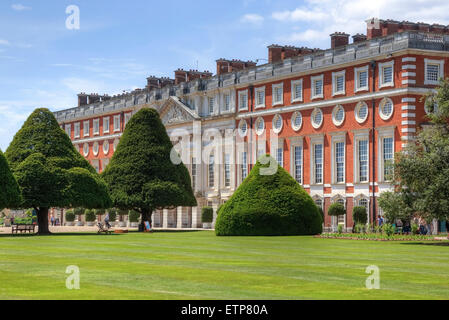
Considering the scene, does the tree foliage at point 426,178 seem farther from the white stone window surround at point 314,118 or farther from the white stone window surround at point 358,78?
the white stone window surround at point 314,118

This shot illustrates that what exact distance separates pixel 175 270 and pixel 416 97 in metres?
40.0

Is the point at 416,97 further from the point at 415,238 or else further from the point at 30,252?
the point at 30,252

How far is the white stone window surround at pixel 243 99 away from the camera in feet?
241

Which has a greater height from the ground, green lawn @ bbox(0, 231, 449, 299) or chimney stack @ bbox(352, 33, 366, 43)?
chimney stack @ bbox(352, 33, 366, 43)

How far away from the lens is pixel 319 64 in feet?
211

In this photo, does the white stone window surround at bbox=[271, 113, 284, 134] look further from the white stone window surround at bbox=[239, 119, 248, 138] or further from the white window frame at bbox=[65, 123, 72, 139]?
the white window frame at bbox=[65, 123, 72, 139]

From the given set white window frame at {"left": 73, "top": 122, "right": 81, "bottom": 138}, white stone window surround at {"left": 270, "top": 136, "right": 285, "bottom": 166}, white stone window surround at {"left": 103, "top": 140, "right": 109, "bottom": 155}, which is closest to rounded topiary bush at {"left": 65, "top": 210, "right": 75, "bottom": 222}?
white stone window surround at {"left": 103, "top": 140, "right": 109, "bottom": 155}

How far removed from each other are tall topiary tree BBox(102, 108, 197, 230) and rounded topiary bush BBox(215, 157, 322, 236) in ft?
51.5

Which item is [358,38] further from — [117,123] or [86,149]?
[86,149]

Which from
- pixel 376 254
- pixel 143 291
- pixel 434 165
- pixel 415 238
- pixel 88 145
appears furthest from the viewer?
pixel 88 145

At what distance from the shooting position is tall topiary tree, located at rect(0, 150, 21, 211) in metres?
50.6

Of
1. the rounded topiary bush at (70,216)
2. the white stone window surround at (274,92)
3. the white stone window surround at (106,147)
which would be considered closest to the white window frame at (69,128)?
the white stone window surround at (106,147)

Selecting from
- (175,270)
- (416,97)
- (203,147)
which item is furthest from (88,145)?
(175,270)

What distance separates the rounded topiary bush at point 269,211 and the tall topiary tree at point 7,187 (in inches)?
510
